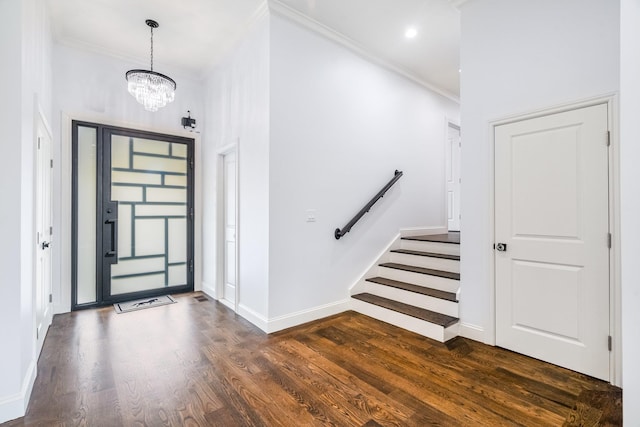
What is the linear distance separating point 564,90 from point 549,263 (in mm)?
1362

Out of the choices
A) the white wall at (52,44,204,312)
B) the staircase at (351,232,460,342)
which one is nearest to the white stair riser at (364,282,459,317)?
the staircase at (351,232,460,342)

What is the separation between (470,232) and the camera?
9.59 ft

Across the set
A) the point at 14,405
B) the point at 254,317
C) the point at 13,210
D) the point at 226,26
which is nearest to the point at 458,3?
the point at 226,26

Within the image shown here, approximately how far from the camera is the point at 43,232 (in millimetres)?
2873

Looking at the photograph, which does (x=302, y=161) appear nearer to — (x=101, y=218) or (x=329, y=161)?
(x=329, y=161)

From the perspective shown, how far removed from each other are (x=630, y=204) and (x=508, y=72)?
176cm

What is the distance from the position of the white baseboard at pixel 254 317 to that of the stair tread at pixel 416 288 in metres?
1.44

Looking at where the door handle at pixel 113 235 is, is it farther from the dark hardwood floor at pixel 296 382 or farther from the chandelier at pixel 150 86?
the chandelier at pixel 150 86

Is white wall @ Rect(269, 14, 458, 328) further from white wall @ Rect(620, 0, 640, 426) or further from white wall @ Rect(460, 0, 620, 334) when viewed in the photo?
white wall @ Rect(620, 0, 640, 426)

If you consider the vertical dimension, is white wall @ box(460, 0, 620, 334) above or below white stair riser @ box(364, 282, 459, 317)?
above

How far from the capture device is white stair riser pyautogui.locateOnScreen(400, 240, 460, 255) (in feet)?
12.0

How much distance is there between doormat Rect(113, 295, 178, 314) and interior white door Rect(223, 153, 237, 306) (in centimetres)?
80

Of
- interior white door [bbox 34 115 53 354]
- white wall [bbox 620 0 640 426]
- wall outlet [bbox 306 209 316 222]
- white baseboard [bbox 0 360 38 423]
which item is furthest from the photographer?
wall outlet [bbox 306 209 316 222]

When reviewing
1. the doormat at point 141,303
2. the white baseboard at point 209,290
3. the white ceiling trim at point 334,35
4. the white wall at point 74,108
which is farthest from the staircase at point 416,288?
the white wall at point 74,108
